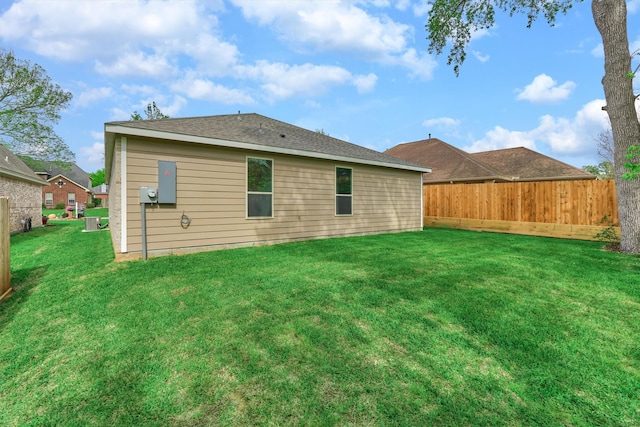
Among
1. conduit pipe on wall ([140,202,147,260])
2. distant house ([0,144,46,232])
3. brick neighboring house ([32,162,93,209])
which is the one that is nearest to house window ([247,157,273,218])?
conduit pipe on wall ([140,202,147,260])

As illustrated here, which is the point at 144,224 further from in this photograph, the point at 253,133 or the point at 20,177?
the point at 20,177

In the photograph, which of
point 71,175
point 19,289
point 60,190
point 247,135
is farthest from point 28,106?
point 71,175

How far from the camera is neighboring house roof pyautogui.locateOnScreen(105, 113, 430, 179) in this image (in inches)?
229

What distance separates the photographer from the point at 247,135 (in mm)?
7336

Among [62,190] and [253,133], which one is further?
[62,190]

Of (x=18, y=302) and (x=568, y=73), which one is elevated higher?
(x=568, y=73)

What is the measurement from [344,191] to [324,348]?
699 cm

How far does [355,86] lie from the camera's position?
48.0 ft

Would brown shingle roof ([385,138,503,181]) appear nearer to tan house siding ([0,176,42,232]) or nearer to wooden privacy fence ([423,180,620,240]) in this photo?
wooden privacy fence ([423,180,620,240])

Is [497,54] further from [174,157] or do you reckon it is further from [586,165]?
[586,165]

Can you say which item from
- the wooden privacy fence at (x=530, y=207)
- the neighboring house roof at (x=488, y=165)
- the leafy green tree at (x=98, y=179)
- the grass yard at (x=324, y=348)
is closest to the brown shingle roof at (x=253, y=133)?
the wooden privacy fence at (x=530, y=207)

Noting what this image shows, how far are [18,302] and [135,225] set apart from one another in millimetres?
2238

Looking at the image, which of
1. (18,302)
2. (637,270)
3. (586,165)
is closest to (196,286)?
(18,302)

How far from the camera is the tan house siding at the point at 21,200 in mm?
10812
